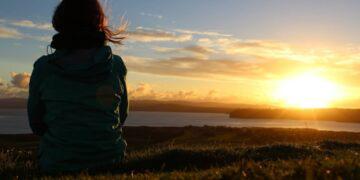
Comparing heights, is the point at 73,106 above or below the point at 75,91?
below

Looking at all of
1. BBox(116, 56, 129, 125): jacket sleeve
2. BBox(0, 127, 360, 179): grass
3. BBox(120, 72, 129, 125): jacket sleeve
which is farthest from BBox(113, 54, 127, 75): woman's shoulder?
BBox(0, 127, 360, 179): grass

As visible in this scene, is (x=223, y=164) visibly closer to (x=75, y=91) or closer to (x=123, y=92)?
(x=123, y=92)

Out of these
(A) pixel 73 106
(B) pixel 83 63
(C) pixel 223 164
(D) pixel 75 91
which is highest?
(B) pixel 83 63

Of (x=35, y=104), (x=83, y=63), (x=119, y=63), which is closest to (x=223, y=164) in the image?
(x=119, y=63)

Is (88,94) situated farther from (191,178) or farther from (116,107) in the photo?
(191,178)

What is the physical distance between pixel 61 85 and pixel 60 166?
1.16 m

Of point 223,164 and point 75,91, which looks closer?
point 75,91

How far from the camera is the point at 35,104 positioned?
21.9 feet

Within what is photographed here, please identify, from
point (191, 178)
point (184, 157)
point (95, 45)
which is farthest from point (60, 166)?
point (184, 157)

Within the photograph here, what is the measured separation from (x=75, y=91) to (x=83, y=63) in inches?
16.1

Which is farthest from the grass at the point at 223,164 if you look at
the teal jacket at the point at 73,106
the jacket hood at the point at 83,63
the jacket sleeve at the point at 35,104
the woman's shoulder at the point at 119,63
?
the woman's shoulder at the point at 119,63

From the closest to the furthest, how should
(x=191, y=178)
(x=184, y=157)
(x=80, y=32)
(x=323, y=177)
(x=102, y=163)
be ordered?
1. (x=323, y=177)
2. (x=191, y=178)
3. (x=80, y=32)
4. (x=102, y=163)
5. (x=184, y=157)

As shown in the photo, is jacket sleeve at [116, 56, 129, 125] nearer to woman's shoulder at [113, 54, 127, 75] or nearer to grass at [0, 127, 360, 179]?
woman's shoulder at [113, 54, 127, 75]

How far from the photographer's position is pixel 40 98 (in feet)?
21.9
